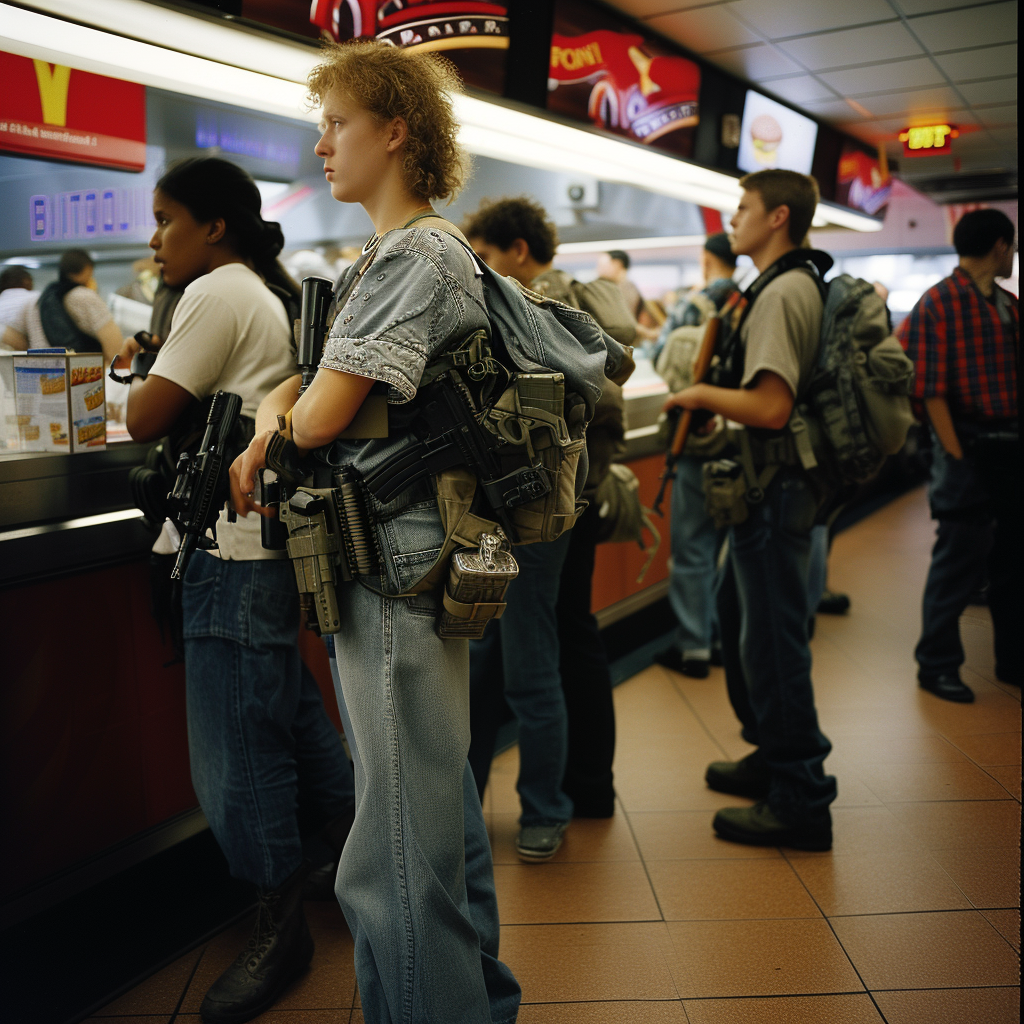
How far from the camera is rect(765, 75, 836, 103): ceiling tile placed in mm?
4781

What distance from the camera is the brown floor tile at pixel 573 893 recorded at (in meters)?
2.09

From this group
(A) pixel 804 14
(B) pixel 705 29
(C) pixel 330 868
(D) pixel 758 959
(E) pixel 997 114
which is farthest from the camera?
(E) pixel 997 114

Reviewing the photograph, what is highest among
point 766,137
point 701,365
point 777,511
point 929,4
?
point 929,4

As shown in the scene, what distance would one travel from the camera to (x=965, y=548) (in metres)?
3.46

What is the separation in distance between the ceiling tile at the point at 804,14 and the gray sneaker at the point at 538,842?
3.19 m

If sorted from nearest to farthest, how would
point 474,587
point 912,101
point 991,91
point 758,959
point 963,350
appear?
point 474,587 → point 758,959 → point 963,350 → point 991,91 → point 912,101

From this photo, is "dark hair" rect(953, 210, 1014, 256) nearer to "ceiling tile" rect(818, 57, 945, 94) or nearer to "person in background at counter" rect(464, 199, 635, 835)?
"ceiling tile" rect(818, 57, 945, 94)

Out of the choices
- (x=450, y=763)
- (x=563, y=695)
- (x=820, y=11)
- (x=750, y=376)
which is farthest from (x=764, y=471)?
(x=820, y=11)

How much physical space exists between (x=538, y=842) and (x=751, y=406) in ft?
4.05

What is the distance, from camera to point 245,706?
1.75 metres

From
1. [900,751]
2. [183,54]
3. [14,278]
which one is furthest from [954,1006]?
[14,278]

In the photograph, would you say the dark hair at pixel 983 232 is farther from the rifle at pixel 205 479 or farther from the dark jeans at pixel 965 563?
the rifle at pixel 205 479

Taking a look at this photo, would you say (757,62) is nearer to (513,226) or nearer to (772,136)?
(772,136)

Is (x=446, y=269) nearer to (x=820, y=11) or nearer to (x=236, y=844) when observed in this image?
(x=236, y=844)
